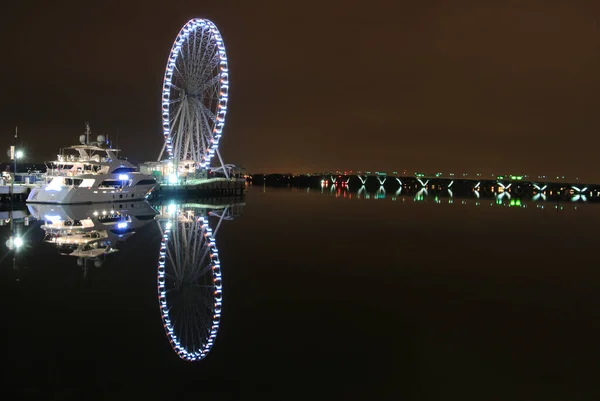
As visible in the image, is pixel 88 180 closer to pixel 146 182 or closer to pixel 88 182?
pixel 88 182

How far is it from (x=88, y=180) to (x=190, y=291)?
28620mm

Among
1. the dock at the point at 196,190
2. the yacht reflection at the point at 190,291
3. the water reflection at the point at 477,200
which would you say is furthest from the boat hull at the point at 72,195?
the water reflection at the point at 477,200

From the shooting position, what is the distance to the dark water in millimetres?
7535

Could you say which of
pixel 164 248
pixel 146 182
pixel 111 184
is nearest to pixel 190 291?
pixel 164 248

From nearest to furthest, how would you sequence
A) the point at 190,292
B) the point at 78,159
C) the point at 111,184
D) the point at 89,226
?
the point at 190,292 → the point at 89,226 → the point at 78,159 → the point at 111,184

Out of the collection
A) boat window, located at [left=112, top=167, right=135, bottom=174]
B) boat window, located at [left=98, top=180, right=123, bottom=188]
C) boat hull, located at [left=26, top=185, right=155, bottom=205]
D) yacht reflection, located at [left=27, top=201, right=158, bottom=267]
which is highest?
boat window, located at [left=112, top=167, right=135, bottom=174]

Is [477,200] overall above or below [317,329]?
above

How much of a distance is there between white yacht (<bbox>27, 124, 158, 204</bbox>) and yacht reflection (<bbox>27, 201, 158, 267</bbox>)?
2.75 ft

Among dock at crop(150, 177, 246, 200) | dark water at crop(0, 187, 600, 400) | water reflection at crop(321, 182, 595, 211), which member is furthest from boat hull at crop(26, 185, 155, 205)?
water reflection at crop(321, 182, 595, 211)

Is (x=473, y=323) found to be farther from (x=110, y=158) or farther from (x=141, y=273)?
(x=110, y=158)

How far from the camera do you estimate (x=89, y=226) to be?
80.8 feet

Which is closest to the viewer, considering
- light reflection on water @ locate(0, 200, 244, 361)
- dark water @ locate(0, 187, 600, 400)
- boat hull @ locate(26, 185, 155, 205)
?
dark water @ locate(0, 187, 600, 400)

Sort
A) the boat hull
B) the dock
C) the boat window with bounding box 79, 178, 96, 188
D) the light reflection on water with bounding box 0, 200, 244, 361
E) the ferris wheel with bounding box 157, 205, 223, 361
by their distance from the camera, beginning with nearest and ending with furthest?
the ferris wheel with bounding box 157, 205, 223, 361 → the light reflection on water with bounding box 0, 200, 244, 361 → the boat hull → the boat window with bounding box 79, 178, 96, 188 → the dock

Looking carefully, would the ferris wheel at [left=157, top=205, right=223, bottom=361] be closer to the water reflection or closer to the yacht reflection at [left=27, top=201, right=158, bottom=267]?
the yacht reflection at [left=27, top=201, right=158, bottom=267]
